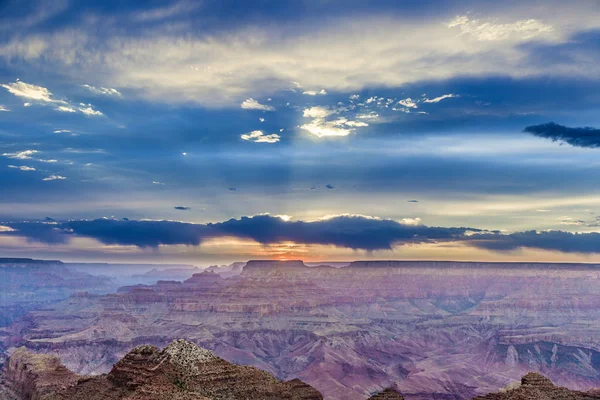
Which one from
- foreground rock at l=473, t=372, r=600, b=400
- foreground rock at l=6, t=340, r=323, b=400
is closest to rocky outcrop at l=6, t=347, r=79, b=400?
foreground rock at l=6, t=340, r=323, b=400

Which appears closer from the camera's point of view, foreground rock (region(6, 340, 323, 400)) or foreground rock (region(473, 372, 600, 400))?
foreground rock (region(6, 340, 323, 400))

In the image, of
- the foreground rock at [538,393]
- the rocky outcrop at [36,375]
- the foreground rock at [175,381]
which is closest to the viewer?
the foreground rock at [175,381]

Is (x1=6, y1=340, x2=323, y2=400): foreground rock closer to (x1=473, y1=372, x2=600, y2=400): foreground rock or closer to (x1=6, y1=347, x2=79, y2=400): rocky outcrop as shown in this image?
(x1=6, y1=347, x2=79, y2=400): rocky outcrop

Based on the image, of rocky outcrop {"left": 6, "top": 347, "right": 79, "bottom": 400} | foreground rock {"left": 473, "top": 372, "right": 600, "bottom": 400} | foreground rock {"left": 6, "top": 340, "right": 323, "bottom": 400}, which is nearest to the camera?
foreground rock {"left": 6, "top": 340, "right": 323, "bottom": 400}

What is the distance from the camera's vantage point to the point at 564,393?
259 feet

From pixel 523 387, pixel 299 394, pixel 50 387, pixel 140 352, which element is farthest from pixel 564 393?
pixel 50 387

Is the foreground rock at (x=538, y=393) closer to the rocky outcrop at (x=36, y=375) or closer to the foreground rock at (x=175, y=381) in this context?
the foreground rock at (x=175, y=381)

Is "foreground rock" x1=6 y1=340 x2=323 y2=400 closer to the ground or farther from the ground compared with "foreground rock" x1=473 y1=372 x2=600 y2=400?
farther from the ground

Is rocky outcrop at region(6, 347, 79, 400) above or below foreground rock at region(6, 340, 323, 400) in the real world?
below

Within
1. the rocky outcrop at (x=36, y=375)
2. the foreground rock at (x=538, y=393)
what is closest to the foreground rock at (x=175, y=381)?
the rocky outcrop at (x=36, y=375)

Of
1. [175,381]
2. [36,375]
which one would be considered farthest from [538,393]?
[36,375]

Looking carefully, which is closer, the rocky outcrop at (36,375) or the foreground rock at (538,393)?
the foreground rock at (538,393)

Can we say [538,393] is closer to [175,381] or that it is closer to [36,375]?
[175,381]

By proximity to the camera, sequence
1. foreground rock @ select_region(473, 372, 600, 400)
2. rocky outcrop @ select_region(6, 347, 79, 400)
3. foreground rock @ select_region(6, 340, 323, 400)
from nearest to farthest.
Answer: foreground rock @ select_region(6, 340, 323, 400) → foreground rock @ select_region(473, 372, 600, 400) → rocky outcrop @ select_region(6, 347, 79, 400)
